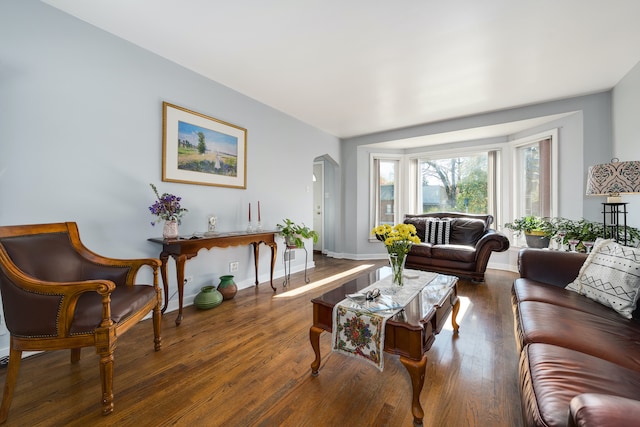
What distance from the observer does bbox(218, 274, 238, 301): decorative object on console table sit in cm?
286

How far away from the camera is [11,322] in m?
1.33

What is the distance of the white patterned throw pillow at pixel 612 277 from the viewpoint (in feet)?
4.98

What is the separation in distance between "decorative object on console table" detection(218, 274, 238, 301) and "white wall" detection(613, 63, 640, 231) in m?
4.28

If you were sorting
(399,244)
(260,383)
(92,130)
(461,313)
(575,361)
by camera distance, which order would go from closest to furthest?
1. (575,361)
2. (260,383)
3. (399,244)
4. (92,130)
5. (461,313)

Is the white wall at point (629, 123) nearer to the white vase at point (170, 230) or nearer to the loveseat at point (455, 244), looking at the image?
the loveseat at point (455, 244)

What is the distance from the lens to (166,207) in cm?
236

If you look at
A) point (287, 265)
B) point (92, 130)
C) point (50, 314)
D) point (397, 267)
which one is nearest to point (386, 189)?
point (287, 265)

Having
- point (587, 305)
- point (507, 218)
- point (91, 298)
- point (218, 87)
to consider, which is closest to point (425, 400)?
point (587, 305)

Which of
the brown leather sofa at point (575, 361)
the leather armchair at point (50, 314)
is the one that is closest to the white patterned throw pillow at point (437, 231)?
the brown leather sofa at point (575, 361)

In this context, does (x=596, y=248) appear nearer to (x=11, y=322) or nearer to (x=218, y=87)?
(x=11, y=322)

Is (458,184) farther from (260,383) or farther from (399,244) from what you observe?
(260,383)

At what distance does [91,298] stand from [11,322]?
0.32 meters

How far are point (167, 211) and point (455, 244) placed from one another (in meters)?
4.06

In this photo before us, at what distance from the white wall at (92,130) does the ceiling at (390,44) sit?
204 millimetres
